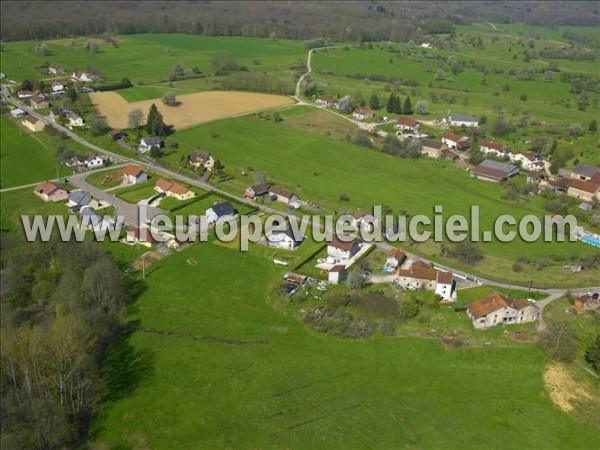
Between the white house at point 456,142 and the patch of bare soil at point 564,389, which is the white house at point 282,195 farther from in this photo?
the patch of bare soil at point 564,389

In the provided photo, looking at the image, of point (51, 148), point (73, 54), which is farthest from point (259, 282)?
point (73, 54)

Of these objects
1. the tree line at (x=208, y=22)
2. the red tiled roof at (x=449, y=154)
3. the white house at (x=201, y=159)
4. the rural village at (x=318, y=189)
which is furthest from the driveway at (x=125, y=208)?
the tree line at (x=208, y=22)

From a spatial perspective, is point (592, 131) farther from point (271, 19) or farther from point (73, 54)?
point (271, 19)

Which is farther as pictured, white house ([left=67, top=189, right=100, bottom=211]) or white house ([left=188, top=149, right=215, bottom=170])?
A: white house ([left=188, top=149, right=215, bottom=170])

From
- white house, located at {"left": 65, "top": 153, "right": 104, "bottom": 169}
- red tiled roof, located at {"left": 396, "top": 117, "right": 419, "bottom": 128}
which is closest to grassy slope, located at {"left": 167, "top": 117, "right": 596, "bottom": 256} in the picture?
white house, located at {"left": 65, "top": 153, "right": 104, "bottom": 169}

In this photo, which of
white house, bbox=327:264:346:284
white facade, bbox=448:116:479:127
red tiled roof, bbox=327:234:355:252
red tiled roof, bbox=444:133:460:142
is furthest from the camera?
white facade, bbox=448:116:479:127

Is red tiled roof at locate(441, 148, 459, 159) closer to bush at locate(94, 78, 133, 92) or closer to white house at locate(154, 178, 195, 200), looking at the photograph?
white house at locate(154, 178, 195, 200)

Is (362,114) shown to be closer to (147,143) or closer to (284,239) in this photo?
(147,143)
